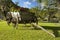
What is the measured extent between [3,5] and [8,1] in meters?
0.92

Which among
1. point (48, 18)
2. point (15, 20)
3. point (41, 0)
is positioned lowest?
point (48, 18)

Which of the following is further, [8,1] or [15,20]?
[8,1]

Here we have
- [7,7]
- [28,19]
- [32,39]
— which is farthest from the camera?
[7,7]

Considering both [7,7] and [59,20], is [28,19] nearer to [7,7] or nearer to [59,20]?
[7,7]

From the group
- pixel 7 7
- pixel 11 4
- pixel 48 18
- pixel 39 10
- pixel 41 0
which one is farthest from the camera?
pixel 48 18

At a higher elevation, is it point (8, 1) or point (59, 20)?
point (8, 1)

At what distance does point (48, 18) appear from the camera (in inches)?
1634

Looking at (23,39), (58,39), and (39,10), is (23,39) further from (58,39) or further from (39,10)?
(39,10)

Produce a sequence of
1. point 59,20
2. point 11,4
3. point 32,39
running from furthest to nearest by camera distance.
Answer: point 59,20 < point 11,4 < point 32,39

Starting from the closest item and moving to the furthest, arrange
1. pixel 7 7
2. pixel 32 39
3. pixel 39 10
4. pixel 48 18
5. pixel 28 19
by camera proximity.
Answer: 1. pixel 32 39
2. pixel 28 19
3. pixel 7 7
4. pixel 39 10
5. pixel 48 18

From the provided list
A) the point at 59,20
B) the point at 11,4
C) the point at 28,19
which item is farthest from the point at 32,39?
the point at 59,20

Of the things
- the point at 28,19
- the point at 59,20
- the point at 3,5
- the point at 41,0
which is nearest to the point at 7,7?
the point at 3,5

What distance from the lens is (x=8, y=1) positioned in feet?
91.8

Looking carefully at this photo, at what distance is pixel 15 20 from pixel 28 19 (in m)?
3.33
